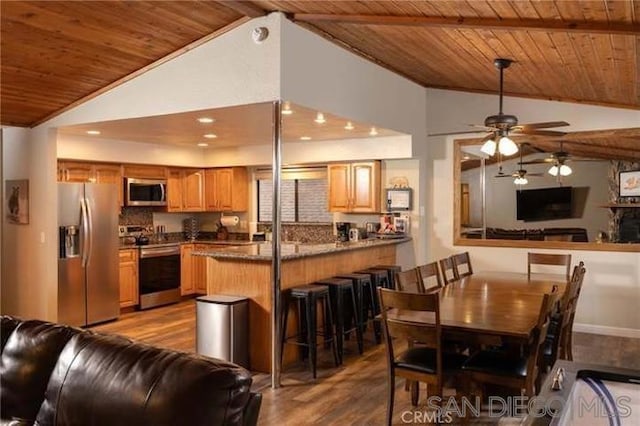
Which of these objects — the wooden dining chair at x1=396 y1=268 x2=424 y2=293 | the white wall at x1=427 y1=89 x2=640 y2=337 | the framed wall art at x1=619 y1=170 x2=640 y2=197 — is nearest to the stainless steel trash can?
the wooden dining chair at x1=396 y1=268 x2=424 y2=293

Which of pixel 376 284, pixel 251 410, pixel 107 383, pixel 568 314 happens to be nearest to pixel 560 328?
pixel 568 314

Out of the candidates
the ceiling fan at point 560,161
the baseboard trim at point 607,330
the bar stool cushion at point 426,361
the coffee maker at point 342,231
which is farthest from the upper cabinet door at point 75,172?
the baseboard trim at point 607,330

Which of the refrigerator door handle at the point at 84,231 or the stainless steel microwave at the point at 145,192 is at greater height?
the stainless steel microwave at the point at 145,192

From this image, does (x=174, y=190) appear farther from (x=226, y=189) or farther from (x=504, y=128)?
(x=504, y=128)

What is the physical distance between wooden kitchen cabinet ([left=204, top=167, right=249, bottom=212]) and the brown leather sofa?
19.2 ft

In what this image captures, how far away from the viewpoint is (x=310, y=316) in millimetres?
4539

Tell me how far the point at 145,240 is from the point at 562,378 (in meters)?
6.23

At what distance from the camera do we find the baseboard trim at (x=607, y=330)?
5.78m

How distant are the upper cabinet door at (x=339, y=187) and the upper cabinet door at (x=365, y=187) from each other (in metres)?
0.07

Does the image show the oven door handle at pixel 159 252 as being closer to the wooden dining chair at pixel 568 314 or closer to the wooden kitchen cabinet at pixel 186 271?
the wooden kitchen cabinet at pixel 186 271

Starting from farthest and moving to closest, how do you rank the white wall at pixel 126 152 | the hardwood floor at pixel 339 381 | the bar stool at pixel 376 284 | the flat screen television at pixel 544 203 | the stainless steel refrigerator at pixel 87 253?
the white wall at pixel 126 152 → the flat screen television at pixel 544 203 → the stainless steel refrigerator at pixel 87 253 → the bar stool at pixel 376 284 → the hardwood floor at pixel 339 381

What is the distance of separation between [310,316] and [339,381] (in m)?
0.58

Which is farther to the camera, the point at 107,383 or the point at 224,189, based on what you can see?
the point at 224,189

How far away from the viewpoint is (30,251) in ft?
19.6
